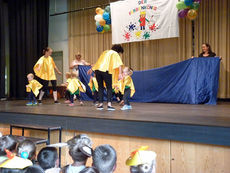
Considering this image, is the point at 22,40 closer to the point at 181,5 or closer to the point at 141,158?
the point at 181,5

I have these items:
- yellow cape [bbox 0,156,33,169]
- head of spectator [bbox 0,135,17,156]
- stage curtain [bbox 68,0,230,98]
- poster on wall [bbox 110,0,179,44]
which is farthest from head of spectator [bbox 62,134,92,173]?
stage curtain [bbox 68,0,230,98]

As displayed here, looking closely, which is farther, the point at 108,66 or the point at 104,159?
the point at 108,66

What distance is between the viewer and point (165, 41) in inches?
292

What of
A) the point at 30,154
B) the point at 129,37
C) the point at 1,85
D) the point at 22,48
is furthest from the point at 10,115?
the point at 22,48

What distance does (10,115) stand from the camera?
12.6 feet

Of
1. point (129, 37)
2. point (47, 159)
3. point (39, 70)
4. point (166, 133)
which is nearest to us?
point (47, 159)

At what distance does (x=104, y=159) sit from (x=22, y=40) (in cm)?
829

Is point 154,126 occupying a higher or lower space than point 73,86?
lower

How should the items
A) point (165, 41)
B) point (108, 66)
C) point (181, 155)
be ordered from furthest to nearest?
point (165, 41) < point (108, 66) < point (181, 155)

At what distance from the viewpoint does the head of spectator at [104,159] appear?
0.92 m

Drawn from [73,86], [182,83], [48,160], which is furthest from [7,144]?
[182,83]

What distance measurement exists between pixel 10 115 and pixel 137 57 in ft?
15.3

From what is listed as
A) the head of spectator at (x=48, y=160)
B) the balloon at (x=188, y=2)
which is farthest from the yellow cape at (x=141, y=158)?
the balloon at (x=188, y=2)

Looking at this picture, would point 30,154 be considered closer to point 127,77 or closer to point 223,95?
point 127,77
